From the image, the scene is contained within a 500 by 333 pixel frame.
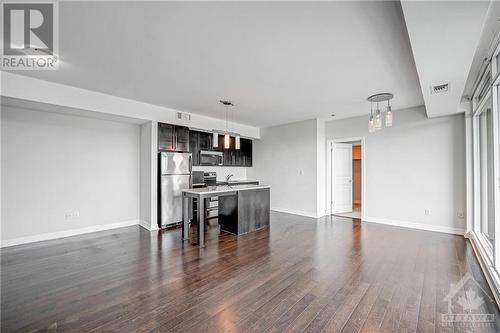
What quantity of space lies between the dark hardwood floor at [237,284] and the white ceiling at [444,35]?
7.69ft

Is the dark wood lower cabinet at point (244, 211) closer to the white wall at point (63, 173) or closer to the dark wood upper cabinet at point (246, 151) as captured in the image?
the white wall at point (63, 173)

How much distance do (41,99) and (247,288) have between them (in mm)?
4024

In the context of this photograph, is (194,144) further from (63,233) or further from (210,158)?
(63,233)

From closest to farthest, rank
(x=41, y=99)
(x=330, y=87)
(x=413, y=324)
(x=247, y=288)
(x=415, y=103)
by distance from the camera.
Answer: (x=413, y=324) < (x=247, y=288) < (x=41, y=99) < (x=330, y=87) < (x=415, y=103)

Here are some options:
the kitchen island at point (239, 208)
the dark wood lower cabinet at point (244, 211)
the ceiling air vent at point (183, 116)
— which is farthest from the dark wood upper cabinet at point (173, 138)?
the dark wood lower cabinet at point (244, 211)

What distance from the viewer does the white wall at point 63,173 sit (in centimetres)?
366

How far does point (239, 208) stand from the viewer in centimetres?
425

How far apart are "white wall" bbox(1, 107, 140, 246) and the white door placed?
16.6 feet

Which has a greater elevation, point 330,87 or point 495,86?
point 330,87

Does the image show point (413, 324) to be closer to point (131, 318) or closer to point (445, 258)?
point (445, 258)

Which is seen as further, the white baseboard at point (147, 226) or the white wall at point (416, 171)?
the white baseboard at point (147, 226)

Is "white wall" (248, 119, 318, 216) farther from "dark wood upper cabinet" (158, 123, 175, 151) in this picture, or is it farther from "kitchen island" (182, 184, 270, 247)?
"dark wood upper cabinet" (158, 123, 175, 151)

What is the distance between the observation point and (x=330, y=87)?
144 inches

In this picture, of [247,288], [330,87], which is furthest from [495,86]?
[247,288]
